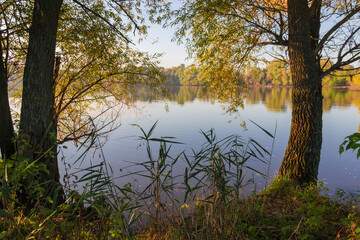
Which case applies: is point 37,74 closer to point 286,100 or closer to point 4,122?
point 4,122

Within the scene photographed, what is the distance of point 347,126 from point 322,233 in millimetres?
19149

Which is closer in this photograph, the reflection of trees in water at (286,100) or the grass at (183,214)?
the grass at (183,214)

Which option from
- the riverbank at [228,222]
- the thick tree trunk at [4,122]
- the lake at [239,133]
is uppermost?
the thick tree trunk at [4,122]

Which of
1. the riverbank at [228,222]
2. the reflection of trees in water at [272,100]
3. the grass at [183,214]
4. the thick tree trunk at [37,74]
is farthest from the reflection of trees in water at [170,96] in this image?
the reflection of trees in water at [272,100]

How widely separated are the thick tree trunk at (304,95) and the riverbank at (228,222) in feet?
2.06

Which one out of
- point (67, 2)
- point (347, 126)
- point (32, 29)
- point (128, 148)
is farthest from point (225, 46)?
point (347, 126)

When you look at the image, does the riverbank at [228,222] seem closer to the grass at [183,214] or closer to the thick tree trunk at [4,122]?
the grass at [183,214]

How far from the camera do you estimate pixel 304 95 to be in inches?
194

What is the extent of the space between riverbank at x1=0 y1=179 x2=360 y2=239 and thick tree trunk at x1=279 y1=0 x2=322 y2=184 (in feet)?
2.06

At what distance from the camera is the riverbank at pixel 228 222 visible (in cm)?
271

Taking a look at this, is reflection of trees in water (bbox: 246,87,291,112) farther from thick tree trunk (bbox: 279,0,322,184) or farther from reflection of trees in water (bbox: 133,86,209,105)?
thick tree trunk (bbox: 279,0,322,184)

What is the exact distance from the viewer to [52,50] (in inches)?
159

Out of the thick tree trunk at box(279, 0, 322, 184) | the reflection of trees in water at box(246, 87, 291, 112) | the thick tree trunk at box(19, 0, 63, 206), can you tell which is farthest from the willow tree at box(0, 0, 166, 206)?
the reflection of trees in water at box(246, 87, 291, 112)

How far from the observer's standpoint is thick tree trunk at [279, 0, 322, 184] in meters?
4.89
